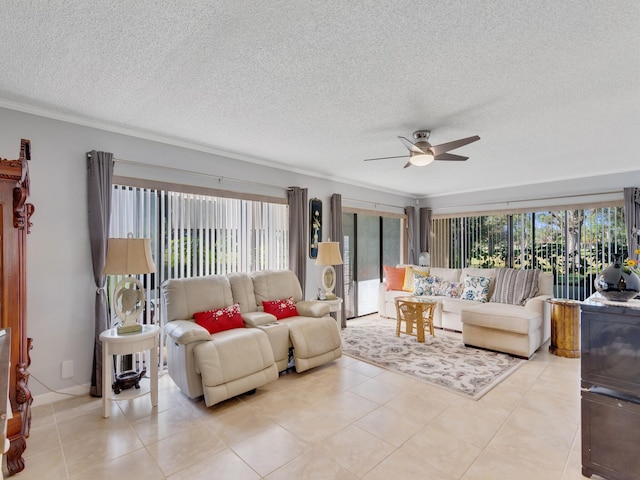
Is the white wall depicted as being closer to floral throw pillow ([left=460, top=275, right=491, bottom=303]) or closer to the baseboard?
the baseboard

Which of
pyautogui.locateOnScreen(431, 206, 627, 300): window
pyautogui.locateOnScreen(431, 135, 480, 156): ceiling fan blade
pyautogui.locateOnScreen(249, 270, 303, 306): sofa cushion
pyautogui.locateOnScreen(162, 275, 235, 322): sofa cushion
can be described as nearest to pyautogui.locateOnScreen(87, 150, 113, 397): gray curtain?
pyautogui.locateOnScreen(162, 275, 235, 322): sofa cushion

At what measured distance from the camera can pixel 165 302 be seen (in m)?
3.22

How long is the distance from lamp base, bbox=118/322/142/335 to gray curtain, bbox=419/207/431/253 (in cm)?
581

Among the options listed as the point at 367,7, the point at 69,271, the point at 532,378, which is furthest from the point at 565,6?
the point at 69,271

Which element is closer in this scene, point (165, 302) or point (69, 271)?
point (69, 271)

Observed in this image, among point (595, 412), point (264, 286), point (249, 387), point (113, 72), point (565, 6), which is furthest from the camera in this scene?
point (264, 286)

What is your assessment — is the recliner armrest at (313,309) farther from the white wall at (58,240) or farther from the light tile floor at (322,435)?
the white wall at (58,240)

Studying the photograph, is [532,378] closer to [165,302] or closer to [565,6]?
[565,6]

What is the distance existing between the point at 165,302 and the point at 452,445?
2.77 metres

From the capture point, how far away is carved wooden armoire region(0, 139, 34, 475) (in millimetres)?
1933

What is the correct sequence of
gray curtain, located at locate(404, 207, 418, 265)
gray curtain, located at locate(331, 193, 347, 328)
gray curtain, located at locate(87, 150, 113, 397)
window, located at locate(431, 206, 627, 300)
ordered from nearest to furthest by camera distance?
gray curtain, located at locate(87, 150, 113, 397), window, located at locate(431, 206, 627, 300), gray curtain, located at locate(331, 193, 347, 328), gray curtain, located at locate(404, 207, 418, 265)

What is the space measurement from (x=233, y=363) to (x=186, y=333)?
→ 18.5 inches

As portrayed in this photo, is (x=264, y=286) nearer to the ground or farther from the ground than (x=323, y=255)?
nearer to the ground

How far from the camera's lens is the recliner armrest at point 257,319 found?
131 inches
